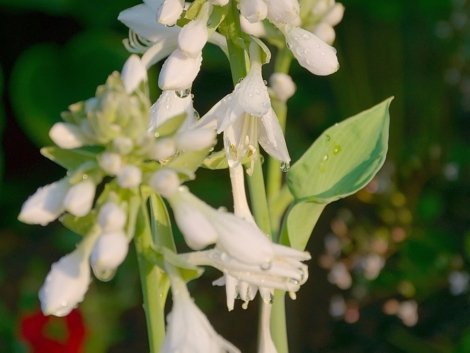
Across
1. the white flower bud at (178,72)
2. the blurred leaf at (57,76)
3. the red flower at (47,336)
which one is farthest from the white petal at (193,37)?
the blurred leaf at (57,76)

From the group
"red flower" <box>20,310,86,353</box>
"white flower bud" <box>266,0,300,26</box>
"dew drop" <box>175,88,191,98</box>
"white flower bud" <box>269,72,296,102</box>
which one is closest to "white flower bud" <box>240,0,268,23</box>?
"white flower bud" <box>266,0,300,26</box>

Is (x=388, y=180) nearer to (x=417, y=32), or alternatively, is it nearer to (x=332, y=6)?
(x=417, y=32)

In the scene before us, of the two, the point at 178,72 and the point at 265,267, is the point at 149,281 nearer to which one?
the point at 265,267

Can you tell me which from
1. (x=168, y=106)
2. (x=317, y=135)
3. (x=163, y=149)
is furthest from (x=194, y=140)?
(x=317, y=135)

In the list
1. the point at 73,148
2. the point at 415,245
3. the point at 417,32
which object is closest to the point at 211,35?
the point at 73,148

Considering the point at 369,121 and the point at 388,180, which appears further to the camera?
the point at 388,180

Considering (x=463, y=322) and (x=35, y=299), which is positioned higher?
(x=35, y=299)

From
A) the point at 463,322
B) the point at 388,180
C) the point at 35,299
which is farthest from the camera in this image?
the point at 388,180
